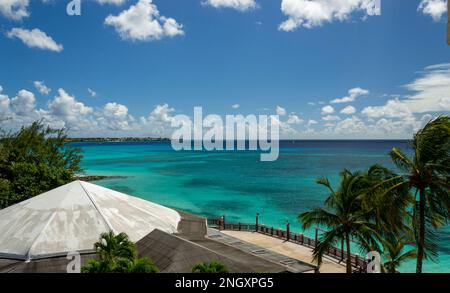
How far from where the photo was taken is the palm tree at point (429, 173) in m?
7.76

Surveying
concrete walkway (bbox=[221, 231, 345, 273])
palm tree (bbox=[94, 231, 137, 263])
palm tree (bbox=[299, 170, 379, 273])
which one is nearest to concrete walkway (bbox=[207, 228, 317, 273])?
palm tree (bbox=[299, 170, 379, 273])

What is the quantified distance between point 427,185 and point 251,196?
129 feet

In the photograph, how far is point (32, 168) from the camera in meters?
21.5

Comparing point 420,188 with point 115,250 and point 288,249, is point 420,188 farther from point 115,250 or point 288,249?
point 288,249

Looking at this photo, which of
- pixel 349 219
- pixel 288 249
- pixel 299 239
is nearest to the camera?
pixel 349 219

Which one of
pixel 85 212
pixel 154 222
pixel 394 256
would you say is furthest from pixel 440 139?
pixel 85 212

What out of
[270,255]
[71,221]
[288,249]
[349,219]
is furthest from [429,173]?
[71,221]

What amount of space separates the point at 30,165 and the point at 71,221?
12515mm

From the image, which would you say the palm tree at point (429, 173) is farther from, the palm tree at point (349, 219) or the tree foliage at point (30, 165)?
the tree foliage at point (30, 165)

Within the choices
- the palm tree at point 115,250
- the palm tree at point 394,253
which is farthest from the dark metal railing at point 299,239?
the palm tree at point 115,250

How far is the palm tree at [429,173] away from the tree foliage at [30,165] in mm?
21887

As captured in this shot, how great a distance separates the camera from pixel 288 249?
1897cm

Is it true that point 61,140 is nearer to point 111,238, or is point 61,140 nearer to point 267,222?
point 267,222

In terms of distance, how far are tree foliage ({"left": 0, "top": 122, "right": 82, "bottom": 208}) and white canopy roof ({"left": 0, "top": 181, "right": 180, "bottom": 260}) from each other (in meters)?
7.94
